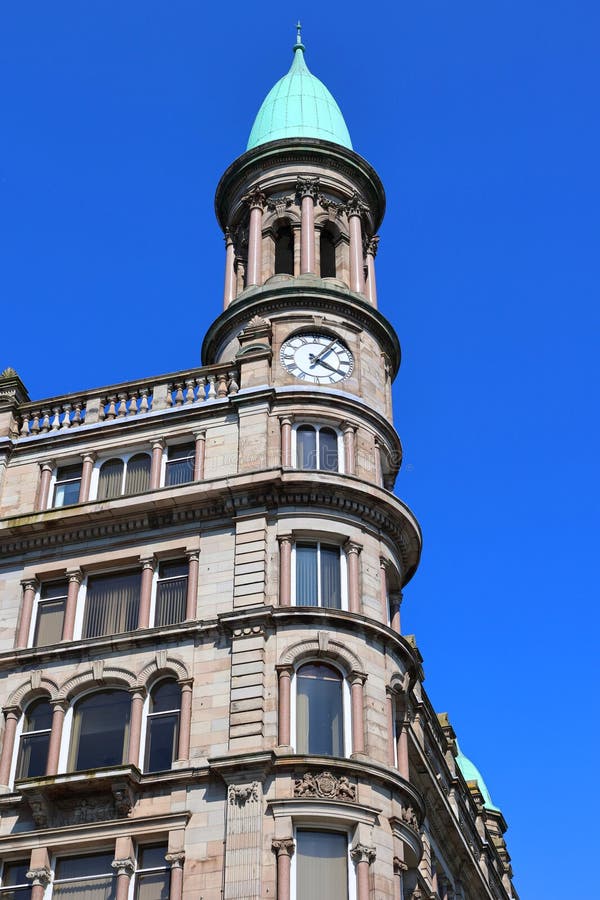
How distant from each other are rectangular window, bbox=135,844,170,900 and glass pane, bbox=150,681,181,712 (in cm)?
430

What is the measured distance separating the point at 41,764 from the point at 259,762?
7.33 m

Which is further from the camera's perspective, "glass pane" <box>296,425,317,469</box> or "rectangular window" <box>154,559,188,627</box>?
"glass pane" <box>296,425,317,469</box>

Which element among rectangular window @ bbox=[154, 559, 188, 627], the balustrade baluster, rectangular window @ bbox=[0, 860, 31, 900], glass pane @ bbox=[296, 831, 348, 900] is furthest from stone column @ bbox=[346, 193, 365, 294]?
rectangular window @ bbox=[0, 860, 31, 900]

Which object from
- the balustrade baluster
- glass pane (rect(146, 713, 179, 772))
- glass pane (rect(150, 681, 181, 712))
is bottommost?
glass pane (rect(146, 713, 179, 772))

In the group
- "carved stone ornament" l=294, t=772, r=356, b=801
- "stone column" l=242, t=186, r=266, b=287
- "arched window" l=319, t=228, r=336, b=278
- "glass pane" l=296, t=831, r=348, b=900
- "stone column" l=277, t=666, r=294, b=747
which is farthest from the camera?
"arched window" l=319, t=228, r=336, b=278

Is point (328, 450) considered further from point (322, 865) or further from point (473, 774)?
point (473, 774)

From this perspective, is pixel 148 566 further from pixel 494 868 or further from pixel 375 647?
pixel 494 868

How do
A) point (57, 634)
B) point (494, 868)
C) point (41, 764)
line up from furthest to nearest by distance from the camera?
1. point (494, 868)
2. point (57, 634)
3. point (41, 764)

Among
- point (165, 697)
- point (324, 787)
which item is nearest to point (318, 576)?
point (165, 697)

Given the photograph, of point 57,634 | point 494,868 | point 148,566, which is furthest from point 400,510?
point 494,868

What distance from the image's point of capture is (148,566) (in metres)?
44.8

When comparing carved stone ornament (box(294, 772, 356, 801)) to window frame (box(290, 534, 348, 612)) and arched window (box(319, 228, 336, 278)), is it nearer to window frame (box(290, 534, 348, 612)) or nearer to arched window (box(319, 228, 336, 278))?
window frame (box(290, 534, 348, 612))

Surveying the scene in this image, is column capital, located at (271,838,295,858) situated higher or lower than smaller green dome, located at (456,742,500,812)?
lower

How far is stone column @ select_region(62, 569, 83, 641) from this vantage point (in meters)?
44.0
